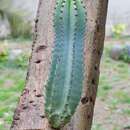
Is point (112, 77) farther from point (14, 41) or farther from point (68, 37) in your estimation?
point (68, 37)

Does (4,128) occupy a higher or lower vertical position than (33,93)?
lower

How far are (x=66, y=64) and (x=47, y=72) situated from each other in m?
0.30

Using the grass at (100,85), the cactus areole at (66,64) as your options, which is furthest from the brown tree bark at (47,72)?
the grass at (100,85)

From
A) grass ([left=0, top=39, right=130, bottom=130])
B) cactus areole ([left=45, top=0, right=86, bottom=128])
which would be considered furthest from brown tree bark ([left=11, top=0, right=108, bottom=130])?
grass ([left=0, top=39, right=130, bottom=130])

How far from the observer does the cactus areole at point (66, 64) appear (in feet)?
5.43

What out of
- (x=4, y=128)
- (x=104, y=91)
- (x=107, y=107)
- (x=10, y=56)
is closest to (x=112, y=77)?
(x=104, y=91)

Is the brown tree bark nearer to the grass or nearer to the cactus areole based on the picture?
the cactus areole

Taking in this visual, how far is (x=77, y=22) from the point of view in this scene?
5.58ft

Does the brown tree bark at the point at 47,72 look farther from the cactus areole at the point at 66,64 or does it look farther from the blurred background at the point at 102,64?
the blurred background at the point at 102,64

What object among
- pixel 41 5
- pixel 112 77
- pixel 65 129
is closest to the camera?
pixel 65 129

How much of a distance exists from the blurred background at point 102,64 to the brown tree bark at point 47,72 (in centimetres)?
268

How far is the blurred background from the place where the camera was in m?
5.08

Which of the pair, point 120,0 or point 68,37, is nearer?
point 68,37

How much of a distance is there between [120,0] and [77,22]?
8.42 metres
